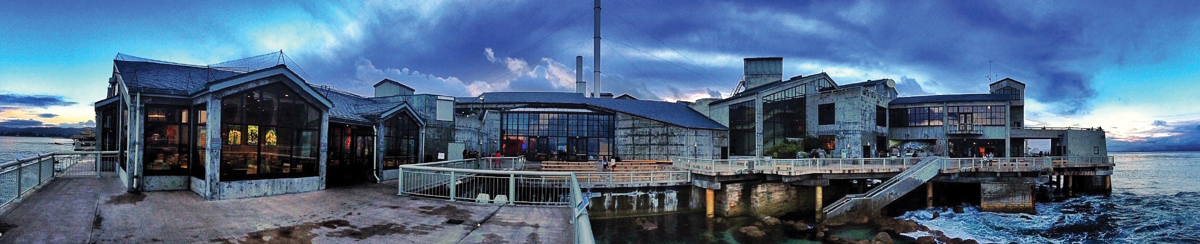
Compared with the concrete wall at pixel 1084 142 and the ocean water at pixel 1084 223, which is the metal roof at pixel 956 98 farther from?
the ocean water at pixel 1084 223

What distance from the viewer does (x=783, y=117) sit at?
3941 cm

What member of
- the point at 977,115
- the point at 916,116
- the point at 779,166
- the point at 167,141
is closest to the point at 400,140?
the point at 167,141

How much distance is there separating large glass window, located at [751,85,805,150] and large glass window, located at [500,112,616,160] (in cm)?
1201

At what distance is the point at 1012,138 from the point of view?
4291cm

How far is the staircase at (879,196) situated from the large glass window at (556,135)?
1949cm

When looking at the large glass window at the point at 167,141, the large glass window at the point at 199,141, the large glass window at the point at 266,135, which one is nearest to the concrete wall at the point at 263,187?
the large glass window at the point at 266,135

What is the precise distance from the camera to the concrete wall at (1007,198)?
26688 millimetres

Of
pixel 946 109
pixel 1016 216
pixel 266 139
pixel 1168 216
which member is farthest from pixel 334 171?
pixel 946 109

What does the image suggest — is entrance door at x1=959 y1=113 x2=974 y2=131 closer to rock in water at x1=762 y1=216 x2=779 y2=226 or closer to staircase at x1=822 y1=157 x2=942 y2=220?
staircase at x1=822 y1=157 x2=942 y2=220

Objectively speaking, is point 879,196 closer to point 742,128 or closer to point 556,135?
point 742,128

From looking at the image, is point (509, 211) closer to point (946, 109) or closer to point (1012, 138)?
point (946, 109)

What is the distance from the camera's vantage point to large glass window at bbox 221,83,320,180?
41.0 feet

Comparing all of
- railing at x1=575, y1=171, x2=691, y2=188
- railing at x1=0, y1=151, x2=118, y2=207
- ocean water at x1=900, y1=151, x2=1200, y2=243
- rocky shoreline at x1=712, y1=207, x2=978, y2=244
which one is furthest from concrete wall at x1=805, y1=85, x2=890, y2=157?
railing at x1=0, y1=151, x2=118, y2=207

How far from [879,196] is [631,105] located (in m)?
23.3
